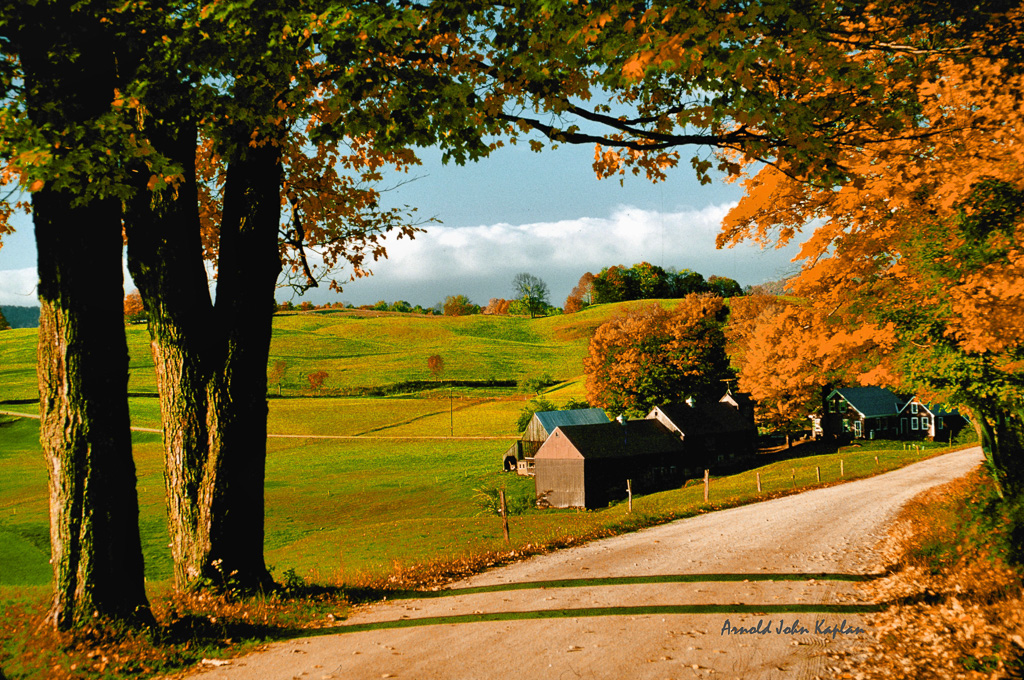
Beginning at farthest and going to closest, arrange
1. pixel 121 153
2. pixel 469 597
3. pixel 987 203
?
1. pixel 987 203
2. pixel 469 597
3. pixel 121 153

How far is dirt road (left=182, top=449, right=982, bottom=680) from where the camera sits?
6.01 m

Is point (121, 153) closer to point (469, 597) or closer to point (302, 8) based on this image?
point (302, 8)

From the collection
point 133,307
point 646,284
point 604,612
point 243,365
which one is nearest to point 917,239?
point 604,612

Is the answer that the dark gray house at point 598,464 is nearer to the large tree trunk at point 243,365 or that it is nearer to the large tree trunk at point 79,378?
the large tree trunk at point 243,365

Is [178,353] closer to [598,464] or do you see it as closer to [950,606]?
[950,606]

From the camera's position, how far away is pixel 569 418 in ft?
178

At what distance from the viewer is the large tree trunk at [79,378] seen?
21.7 ft

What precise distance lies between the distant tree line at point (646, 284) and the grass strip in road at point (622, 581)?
470ft

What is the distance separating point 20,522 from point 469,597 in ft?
119

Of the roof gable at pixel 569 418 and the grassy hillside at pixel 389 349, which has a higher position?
the grassy hillside at pixel 389 349

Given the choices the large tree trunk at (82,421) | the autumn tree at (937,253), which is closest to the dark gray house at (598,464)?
the autumn tree at (937,253)

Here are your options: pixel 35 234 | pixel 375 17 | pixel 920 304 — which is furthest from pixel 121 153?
pixel 920 304

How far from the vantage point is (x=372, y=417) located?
70.8 metres

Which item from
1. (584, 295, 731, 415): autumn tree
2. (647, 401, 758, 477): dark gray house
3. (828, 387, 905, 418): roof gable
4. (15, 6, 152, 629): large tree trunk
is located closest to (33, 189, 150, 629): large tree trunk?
(15, 6, 152, 629): large tree trunk
